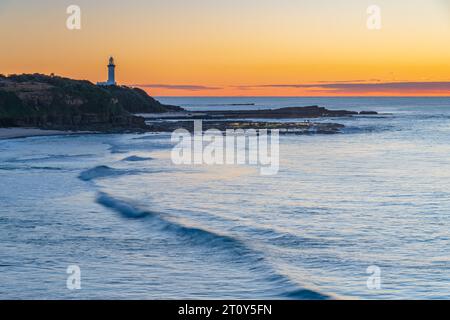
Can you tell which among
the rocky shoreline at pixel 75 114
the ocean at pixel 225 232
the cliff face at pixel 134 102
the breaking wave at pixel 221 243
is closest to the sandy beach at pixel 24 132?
the rocky shoreline at pixel 75 114

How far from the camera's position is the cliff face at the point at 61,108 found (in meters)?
60.0

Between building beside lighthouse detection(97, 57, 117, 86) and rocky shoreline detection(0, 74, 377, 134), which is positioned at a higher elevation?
building beside lighthouse detection(97, 57, 117, 86)

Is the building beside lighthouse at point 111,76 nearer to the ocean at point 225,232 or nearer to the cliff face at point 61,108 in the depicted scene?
the cliff face at point 61,108

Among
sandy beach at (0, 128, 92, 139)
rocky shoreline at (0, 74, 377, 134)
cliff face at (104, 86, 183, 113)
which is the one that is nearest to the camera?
sandy beach at (0, 128, 92, 139)

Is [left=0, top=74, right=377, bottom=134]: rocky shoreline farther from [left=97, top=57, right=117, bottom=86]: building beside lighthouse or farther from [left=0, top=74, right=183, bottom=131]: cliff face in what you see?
[left=97, top=57, right=117, bottom=86]: building beside lighthouse

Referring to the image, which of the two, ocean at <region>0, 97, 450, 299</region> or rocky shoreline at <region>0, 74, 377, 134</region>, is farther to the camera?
rocky shoreline at <region>0, 74, 377, 134</region>

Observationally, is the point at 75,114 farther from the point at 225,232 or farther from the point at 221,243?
the point at 221,243

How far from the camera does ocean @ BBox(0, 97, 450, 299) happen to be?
1028 cm

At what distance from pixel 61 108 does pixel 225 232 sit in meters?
52.0

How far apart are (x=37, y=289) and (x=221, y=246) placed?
393cm

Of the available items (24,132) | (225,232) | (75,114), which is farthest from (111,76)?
(225,232)

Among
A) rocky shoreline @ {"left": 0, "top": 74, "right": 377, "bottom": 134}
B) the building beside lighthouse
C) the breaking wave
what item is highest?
the building beside lighthouse

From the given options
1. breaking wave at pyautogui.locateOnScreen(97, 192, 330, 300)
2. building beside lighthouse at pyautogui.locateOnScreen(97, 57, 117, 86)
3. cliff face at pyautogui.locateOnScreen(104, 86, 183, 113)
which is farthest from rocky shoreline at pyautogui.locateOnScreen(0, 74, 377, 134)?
breaking wave at pyautogui.locateOnScreen(97, 192, 330, 300)

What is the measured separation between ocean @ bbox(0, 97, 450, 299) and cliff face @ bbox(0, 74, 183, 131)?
32540mm
